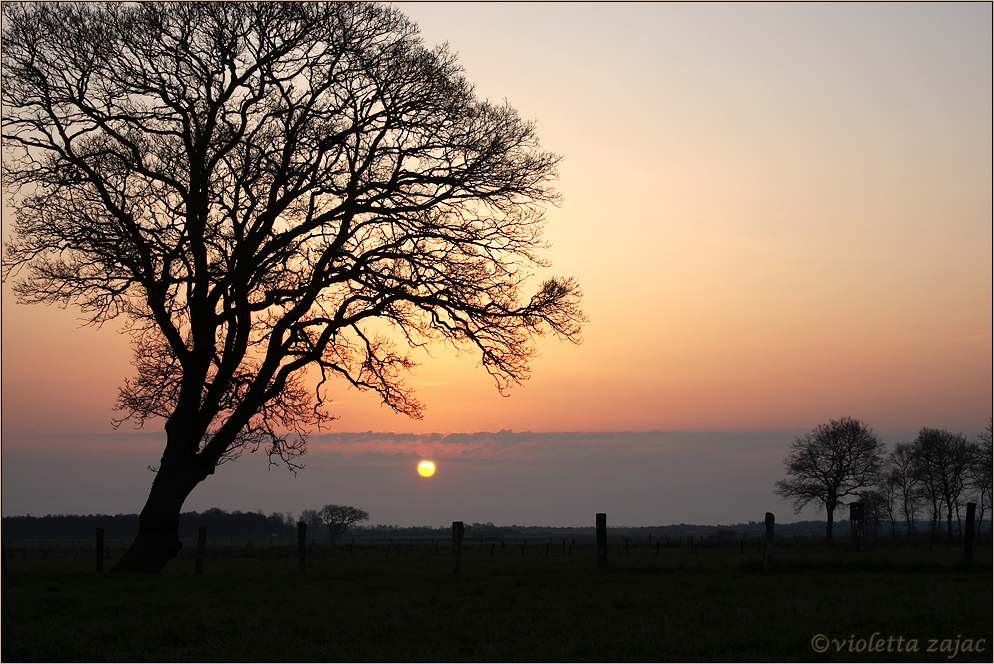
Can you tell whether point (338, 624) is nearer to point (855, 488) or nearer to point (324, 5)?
point (324, 5)

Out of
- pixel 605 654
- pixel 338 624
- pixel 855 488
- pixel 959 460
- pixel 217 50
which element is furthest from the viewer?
pixel 959 460

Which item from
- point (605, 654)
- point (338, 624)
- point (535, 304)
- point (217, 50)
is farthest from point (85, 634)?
point (217, 50)

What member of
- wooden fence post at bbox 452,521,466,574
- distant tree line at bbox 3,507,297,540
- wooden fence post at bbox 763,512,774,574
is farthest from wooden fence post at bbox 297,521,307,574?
distant tree line at bbox 3,507,297,540

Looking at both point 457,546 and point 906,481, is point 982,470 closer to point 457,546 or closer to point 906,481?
point 906,481

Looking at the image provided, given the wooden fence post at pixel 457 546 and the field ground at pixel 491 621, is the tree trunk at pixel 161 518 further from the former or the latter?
the wooden fence post at pixel 457 546

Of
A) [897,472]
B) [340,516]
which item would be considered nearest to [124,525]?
[340,516]

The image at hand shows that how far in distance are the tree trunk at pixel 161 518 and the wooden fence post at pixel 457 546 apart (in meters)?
6.33

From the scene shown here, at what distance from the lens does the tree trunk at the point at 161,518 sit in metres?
16.8

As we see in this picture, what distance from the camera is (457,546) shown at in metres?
19.0

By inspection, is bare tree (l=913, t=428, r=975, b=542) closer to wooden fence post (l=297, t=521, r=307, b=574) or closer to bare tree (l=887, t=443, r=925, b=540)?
bare tree (l=887, t=443, r=925, b=540)

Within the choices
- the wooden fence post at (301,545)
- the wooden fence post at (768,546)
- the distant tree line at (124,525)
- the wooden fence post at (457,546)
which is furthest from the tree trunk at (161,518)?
the distant tree line at (124,525)

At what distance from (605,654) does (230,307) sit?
463 inches

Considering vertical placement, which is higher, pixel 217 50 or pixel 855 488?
pixel 217 50

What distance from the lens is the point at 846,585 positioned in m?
15.1
